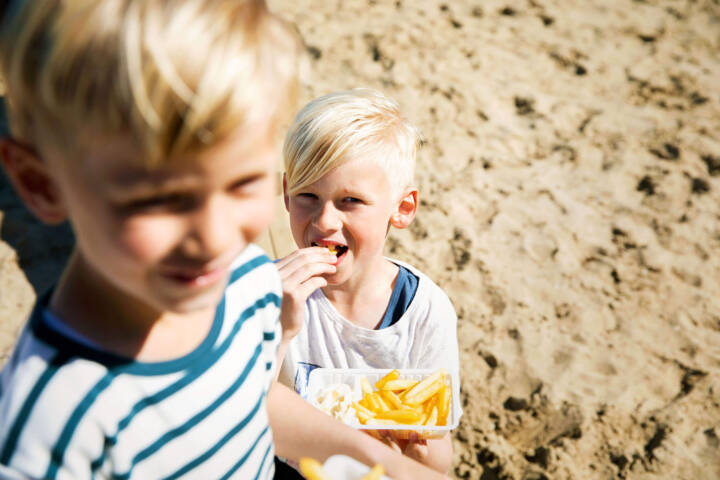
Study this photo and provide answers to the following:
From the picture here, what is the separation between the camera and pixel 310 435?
1378 mm

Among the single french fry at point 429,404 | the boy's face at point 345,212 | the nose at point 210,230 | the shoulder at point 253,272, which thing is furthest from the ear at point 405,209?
the nose at point 210,230

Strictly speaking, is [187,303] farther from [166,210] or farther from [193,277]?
[166,210]

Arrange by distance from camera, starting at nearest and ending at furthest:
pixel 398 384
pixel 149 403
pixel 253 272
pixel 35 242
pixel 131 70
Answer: pixel 131 70, pixel 149 403, pixel 253 272, pixel 398 384, pixel 35 242

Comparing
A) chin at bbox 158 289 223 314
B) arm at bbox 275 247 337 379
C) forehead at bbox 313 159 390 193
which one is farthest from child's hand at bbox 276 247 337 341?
chin at bbox 158 289 223 314

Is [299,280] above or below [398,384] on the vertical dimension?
above

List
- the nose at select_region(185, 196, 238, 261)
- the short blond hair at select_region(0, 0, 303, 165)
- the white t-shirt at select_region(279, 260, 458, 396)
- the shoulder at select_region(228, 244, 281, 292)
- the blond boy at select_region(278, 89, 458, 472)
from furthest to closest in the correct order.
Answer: the white t-shirt at select_region(279, 260, 458, 396) → the blond boy at select_region(278, 89, 458, 472) → the shoulder at select_region(228, 244, 281, 292) → the nose at select_region(185, 196, 238, 261) → the short blond hair at select_region(0, 0, 303, 165)

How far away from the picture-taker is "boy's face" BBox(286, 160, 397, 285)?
81.0 inches

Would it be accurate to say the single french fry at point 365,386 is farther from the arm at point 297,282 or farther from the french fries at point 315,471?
the french fries at point 315,471

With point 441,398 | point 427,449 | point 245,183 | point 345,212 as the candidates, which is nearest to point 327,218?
point 345,212

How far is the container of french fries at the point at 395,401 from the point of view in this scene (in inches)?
72.3

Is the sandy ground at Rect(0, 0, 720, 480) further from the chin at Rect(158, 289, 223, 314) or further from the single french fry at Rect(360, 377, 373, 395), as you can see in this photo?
the chin at Rect(158, 289, 223, 314)

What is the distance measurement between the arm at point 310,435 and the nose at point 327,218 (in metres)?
0.75

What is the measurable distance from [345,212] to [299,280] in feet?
1.42

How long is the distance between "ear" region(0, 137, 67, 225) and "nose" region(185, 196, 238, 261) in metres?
0.20
